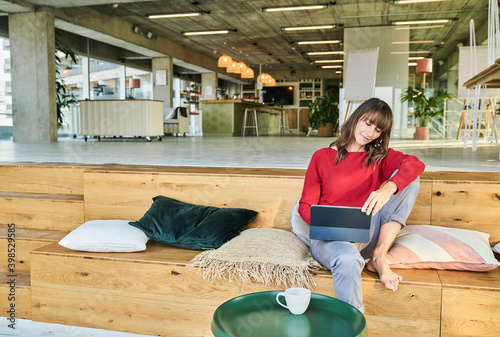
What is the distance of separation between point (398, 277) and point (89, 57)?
11.7 metres

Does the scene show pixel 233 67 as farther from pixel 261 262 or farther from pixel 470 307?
pixel 470 307

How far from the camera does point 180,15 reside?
10.1 m

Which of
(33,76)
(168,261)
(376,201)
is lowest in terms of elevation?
(168,261)

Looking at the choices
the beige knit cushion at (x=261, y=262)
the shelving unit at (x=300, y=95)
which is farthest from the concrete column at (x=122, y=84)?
the beige knit cushion at (x=261, y=262)

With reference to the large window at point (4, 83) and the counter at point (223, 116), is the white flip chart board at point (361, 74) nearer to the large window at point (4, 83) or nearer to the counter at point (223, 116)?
the counter at point (223, 116)

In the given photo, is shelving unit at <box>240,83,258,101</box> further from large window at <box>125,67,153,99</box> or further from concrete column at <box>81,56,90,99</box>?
concrete column at <box>81,56,90,99</box>

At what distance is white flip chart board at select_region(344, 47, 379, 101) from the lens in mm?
6480

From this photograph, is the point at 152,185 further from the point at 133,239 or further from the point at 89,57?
the point at 89,57

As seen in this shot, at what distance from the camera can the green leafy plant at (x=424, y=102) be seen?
9.78 meters

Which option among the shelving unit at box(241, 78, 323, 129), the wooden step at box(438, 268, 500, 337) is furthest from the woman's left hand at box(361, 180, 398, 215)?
the shelving unit at box(241, 78, 323, 129)

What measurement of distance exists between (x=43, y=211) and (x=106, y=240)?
2.68 ft

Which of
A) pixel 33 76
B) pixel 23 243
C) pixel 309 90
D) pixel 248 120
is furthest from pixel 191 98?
pixel 23 243

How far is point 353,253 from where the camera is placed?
1.63 metres

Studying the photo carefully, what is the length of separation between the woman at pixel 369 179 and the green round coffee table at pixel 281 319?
0.57 meters
